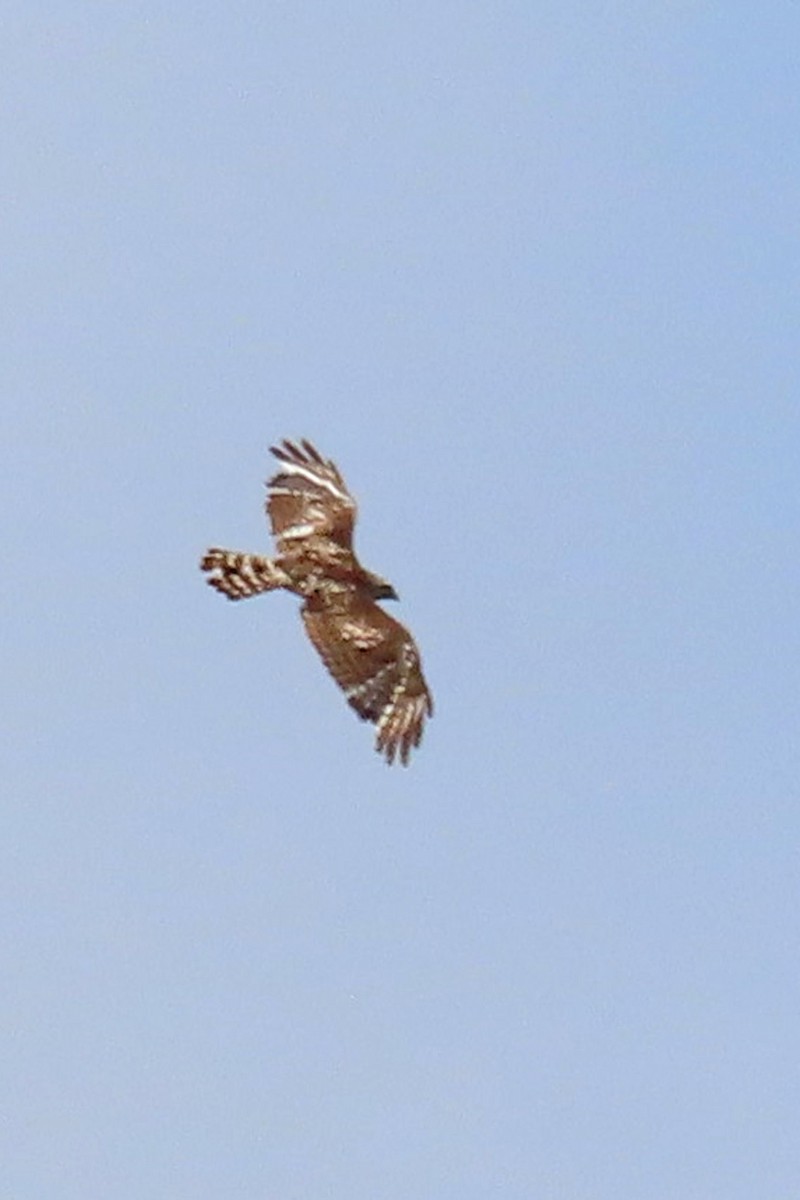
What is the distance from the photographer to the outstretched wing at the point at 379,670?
3728 cm

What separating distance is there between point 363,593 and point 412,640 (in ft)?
4.86

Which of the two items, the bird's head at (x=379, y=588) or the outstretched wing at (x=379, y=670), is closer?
the outstretched wing at (x=379, y=670)

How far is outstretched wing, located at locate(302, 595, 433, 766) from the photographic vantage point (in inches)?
1468

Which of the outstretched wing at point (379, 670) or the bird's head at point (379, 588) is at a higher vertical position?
the bird's head at point (379, 588)

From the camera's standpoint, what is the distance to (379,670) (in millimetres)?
37625

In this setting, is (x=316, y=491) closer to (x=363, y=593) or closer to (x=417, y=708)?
(x=363, y=593)

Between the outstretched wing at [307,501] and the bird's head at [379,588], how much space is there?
28.2 inches

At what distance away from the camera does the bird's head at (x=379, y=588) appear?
38812 mm

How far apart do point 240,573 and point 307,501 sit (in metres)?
2.11

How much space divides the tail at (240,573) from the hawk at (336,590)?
2 centimetres

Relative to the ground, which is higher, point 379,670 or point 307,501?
point 307,501

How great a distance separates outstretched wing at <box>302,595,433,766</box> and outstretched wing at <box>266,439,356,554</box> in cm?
144

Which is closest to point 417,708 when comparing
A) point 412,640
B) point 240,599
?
point 412,640

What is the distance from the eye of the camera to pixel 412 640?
124 ft
